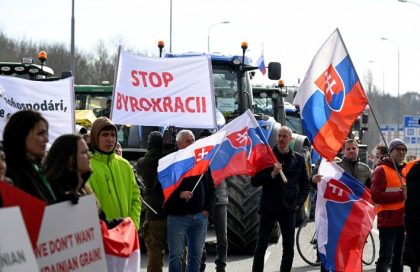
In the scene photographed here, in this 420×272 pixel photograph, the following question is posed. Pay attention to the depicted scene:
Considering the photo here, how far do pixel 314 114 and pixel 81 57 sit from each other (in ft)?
243

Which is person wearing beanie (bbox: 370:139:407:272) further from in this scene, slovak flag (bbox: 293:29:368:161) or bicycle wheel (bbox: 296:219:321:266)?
bicycle wheel (bbox: 296:219:321:266)

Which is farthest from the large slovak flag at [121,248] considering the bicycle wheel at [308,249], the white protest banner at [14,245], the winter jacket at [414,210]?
the bicycle wheel at [308,249]

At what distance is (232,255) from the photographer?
15.8 metres

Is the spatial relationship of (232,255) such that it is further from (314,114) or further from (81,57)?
(81,57)

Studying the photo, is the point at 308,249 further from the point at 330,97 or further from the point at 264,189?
the point at 330,97

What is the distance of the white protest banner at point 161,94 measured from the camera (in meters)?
12.2

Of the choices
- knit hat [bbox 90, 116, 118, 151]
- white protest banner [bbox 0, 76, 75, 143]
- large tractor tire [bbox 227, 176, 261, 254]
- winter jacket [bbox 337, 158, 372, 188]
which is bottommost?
large tractor tire [bbox 227, 176, 261, 254]

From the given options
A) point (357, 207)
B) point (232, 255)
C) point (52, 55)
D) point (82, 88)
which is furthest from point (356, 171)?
point (52, 55)

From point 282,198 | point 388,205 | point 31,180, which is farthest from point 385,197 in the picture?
point 31,180

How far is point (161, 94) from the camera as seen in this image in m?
12.3

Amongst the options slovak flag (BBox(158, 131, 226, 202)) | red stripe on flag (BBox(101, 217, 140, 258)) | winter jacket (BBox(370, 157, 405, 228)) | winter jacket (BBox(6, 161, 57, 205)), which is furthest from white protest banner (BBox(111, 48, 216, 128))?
winter jacket (BBox(6, 161, 57, 205))

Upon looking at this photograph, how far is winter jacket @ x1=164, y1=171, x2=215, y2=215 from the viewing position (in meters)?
10.7

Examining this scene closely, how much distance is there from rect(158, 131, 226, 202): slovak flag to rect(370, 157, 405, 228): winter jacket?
6.06ft

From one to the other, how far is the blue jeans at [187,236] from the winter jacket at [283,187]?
1.27m
